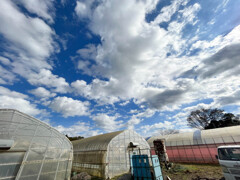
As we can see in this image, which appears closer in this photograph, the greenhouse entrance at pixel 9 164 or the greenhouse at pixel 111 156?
the greenhouse entrance at pixel 9 164

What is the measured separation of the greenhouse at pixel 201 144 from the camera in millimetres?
20847

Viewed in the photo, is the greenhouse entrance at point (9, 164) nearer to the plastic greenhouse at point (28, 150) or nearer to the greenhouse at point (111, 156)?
the plastic greenhouse at point (28, 150)

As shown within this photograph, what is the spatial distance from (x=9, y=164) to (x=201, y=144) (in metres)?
29.0

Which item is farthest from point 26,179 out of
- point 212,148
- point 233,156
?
point 212,148

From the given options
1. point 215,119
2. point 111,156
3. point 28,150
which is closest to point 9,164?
point 28,150

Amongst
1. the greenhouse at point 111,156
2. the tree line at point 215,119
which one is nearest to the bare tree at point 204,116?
the tree line at point 215,119

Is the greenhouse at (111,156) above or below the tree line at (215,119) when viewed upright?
below

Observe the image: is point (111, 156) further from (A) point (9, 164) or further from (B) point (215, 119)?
(B) point (215, 119)

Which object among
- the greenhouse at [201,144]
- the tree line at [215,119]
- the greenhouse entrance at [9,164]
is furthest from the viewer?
the tree line at [215,119]

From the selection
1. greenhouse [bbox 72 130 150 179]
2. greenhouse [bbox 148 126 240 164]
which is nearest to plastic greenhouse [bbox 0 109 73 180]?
greenhouse [bbox 72 130 150 179]

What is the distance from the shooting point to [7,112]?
1022cm

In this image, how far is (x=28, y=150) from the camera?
10609 mm

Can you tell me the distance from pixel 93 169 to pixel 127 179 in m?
6.64

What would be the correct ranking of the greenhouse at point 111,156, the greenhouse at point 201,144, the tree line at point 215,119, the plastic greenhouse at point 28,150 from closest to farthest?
1. the plastic greenhouse at point 28,150
2. the greenhouse at point 111,156
3. the greenhouse at point 201,144
4. the tree line at point 215,119
